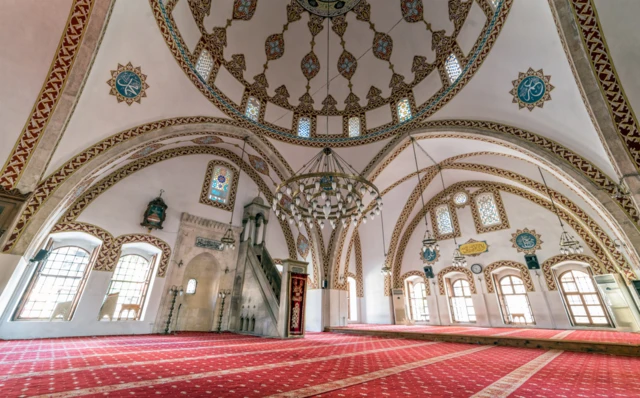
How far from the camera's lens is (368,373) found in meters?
2.84

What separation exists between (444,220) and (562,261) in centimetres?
397

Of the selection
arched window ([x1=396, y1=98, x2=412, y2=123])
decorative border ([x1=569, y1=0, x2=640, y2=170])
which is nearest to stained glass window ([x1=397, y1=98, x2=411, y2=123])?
arched window ([x1=396, y1=98, x2=412, y2=123])

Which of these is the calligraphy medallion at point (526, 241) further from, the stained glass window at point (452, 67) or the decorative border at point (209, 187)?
the decorative border at point (209, 187)

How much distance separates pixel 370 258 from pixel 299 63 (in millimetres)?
8659

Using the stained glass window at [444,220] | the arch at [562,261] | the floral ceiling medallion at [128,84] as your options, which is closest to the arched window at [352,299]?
the stained glass window at [444,220]

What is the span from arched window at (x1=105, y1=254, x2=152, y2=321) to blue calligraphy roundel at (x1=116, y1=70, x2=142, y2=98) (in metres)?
4.50

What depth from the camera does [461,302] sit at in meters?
10.5

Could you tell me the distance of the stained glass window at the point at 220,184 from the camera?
9.20 m

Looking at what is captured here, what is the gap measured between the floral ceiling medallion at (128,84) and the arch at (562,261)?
12.9 m

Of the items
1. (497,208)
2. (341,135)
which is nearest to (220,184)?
(341,135)

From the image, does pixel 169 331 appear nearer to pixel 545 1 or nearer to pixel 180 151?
pixel 180 151

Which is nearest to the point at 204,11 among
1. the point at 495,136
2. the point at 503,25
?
the point at 503,25

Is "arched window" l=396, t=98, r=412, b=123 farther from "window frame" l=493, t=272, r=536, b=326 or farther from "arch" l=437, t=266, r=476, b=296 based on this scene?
"window frame" l=493, t=272, r=536, b=326

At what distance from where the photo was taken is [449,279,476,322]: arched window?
10.2 m
